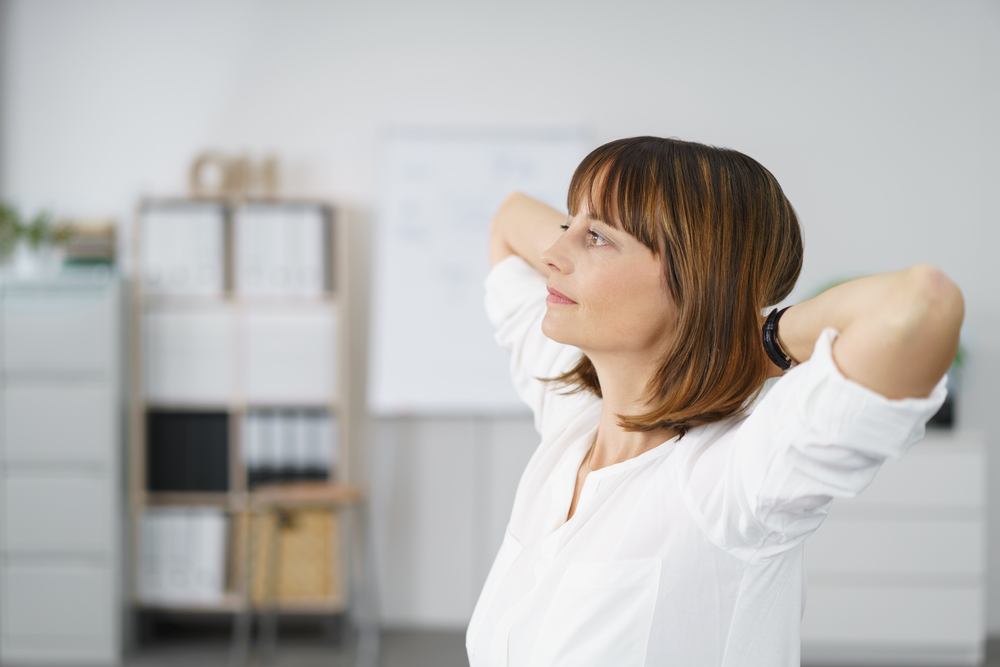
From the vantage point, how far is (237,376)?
123 inches

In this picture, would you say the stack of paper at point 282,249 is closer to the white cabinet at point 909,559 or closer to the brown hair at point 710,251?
the white cabinet at point 909,559

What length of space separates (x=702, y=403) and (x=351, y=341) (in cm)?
283

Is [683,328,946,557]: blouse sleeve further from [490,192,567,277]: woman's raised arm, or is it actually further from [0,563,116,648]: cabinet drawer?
[0,563,116,648]: cabinet drawer

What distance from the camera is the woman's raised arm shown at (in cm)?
101

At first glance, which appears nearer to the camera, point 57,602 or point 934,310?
point 934,310

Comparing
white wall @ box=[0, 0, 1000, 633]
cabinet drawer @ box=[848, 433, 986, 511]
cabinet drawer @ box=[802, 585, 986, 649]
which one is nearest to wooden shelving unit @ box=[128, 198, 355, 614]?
white wall @ box=[0, 0, 1000, 633]

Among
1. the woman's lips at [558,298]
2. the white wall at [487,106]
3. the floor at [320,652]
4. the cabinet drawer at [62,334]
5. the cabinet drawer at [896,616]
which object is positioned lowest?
the floor at [320,652]

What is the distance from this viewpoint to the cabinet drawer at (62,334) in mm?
2982

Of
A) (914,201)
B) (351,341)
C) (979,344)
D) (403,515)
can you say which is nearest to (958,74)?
(914,201)

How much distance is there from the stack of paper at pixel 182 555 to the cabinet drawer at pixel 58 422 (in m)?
0.37

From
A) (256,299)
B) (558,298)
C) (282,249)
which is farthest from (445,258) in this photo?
(558,298)

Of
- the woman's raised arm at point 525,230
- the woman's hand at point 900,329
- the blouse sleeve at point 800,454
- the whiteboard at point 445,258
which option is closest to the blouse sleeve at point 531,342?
the woman's raised arm at point 525,230

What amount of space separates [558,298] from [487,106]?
276 cm

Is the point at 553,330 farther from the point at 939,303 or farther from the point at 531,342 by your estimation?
the point at 939,303
